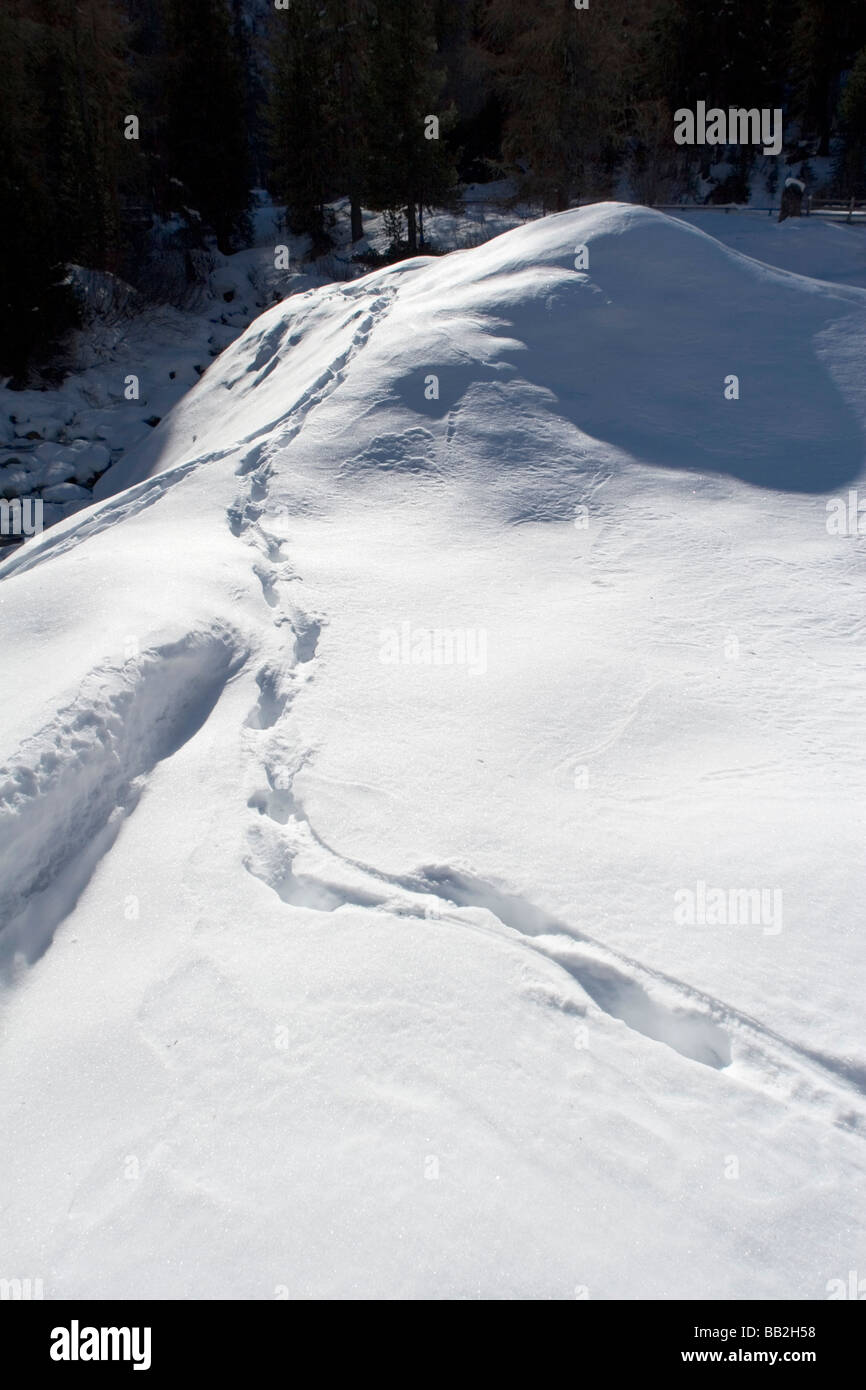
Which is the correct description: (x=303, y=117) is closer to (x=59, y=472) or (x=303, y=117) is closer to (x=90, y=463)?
(x=90, y=463)

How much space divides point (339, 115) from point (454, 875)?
84.7ft

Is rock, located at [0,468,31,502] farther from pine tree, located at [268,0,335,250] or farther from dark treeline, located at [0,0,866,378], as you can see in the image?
pine tree, located at [268,0,335,250]

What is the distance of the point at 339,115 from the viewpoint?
23.2m

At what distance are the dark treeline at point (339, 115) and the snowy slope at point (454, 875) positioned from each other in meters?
15.0

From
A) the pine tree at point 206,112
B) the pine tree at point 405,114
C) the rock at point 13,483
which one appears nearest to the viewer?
the rock at point 13,483

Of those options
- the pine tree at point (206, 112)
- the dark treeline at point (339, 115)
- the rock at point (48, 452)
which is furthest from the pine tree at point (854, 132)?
the rock at point (48, 452)

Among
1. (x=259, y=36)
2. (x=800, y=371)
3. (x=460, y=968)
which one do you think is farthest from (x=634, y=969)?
(x=259, y=36)

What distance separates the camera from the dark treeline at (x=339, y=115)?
19.0 m

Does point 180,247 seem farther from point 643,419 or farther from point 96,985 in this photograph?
point 96,985

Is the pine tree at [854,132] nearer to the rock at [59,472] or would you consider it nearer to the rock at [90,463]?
the rock at [90,463]

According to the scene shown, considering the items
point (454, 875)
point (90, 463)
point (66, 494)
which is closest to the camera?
point (454, 875)

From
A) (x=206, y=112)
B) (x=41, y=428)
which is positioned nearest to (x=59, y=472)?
(x=41, y=428)

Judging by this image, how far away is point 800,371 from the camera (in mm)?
7484

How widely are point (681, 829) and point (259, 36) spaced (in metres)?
40.7
